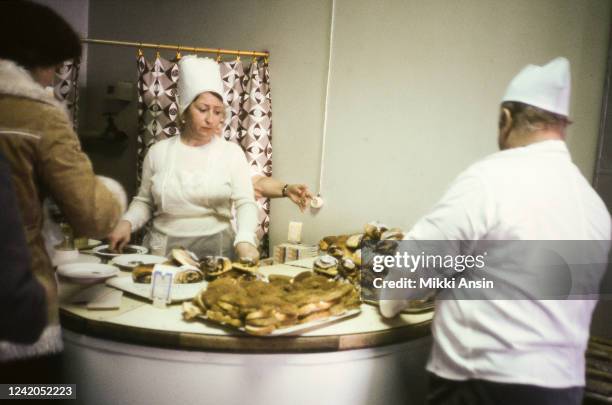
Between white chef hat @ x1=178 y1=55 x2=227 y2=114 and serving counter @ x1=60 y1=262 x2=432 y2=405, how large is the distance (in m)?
1.23

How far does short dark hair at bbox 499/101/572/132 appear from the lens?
1.25 metres

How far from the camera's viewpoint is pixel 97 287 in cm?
155

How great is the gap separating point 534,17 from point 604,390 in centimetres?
178

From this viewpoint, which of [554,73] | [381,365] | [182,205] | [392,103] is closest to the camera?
[554,73]

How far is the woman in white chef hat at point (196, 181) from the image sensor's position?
2.32m

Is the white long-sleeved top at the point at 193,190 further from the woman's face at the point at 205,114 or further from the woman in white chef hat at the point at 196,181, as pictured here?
the woman's face at the point at 205,114

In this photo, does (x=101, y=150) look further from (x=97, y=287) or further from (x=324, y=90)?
(x=97, y=287)

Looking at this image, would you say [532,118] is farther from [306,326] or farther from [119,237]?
[119,237]

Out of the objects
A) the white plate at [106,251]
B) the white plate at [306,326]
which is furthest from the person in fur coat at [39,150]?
the white plate at [106,251]

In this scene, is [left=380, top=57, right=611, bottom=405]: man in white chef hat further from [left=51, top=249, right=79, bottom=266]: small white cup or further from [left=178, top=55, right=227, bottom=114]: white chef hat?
[left=178, top=55, right=227, bottom=114]: white chef hat

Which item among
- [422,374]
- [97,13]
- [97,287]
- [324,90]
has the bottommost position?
[422,374]

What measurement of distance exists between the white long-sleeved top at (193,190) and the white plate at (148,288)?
74cm

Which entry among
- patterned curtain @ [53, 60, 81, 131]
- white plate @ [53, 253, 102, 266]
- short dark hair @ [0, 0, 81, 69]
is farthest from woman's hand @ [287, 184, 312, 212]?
patterned curtain @ [53, 60, 81, 131]

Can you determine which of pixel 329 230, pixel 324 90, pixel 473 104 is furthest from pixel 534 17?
pixel 329 230
